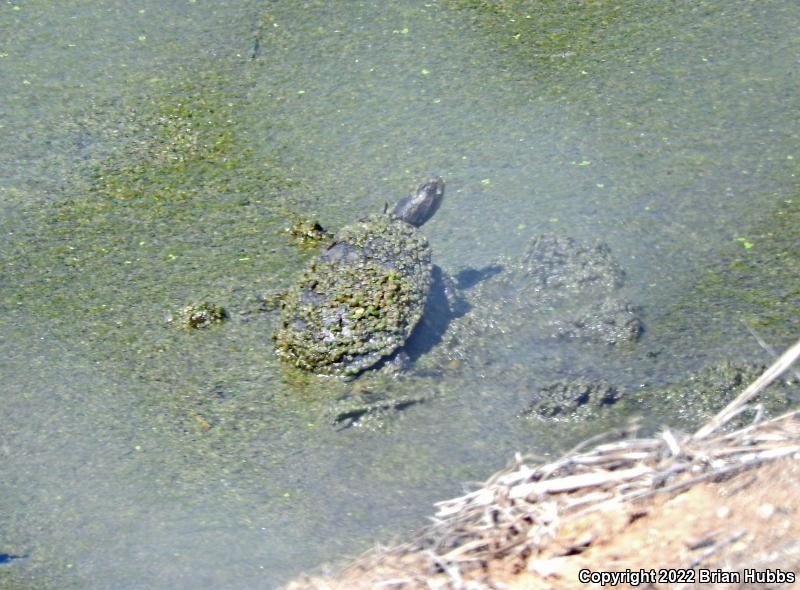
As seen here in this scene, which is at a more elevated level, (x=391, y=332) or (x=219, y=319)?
(x=219, y=319)

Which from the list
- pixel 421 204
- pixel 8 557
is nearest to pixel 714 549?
pixel 8 557

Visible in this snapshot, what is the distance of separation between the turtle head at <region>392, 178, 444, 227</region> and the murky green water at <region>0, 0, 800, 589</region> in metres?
0.13

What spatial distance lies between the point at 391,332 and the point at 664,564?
1229 mm

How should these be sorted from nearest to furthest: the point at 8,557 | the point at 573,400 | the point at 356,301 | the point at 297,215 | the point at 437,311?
1. the point at 8,557
2. the point at 573,400
3. the point at 356,301
4. the point at 437,311
5. the point at 297,215

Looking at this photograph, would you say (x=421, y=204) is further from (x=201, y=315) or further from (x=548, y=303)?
(x=201, y=315)

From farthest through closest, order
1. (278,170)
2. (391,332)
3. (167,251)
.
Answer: (278,170) → (167,251) → (391,332)

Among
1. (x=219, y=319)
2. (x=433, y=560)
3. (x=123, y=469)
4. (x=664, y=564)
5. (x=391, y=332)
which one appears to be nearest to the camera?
(x=664, y=564)

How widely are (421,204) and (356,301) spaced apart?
1.69 feet

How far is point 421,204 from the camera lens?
3.21 meters

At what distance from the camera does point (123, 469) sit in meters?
2.52

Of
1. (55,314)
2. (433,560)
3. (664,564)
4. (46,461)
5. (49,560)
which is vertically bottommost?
(664,564)

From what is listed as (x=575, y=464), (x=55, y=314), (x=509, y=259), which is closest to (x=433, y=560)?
(x=575, y=464)

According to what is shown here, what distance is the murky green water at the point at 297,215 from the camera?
2422mm

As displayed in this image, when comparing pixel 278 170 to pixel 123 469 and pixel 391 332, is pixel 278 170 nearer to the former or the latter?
pixel 391 332
